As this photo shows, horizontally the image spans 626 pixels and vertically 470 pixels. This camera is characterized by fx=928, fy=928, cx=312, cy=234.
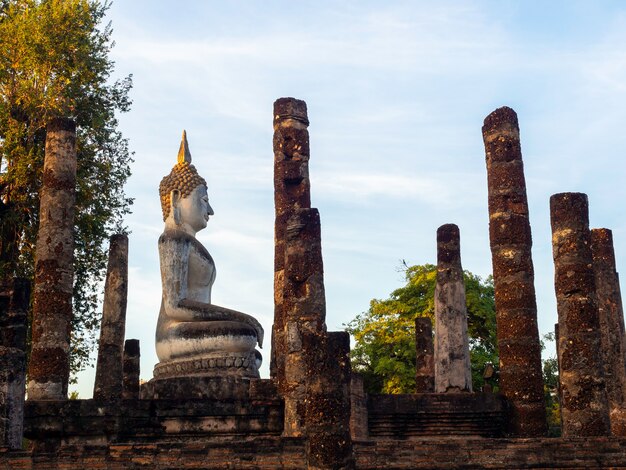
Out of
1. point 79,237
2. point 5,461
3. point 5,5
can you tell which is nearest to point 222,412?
point 5,461

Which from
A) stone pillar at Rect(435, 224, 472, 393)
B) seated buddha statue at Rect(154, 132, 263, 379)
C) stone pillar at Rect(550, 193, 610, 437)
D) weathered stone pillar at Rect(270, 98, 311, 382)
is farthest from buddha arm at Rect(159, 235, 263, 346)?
stone pillar at Rect(435, 224, 472, 393)

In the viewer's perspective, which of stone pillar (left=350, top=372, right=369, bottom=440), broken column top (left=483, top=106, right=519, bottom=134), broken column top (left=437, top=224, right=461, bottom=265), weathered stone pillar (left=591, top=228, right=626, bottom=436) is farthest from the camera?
broken column top (left=437, top=224, right=461, bottom=265)

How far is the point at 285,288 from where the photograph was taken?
42.6 feet

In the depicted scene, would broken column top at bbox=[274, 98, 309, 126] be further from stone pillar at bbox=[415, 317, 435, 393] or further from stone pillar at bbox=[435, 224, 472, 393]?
stone pillar at bbox=[415, 317, 435, 393]

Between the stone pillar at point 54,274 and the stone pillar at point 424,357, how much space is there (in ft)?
30.5

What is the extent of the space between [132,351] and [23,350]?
7.94m

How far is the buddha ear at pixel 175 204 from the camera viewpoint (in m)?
13.7

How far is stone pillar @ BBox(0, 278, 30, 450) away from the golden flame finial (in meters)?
3.79

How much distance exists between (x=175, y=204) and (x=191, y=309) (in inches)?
70.7

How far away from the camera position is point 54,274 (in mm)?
13391

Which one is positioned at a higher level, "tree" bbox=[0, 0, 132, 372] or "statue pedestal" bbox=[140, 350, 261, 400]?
"tree" bbox=[0, 0, 132, 372]

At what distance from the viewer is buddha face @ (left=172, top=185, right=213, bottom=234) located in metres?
13.7

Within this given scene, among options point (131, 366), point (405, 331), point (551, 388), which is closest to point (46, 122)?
point (131, 366)

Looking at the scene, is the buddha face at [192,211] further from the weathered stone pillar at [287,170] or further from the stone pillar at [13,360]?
the stone pillar at [13,360]
